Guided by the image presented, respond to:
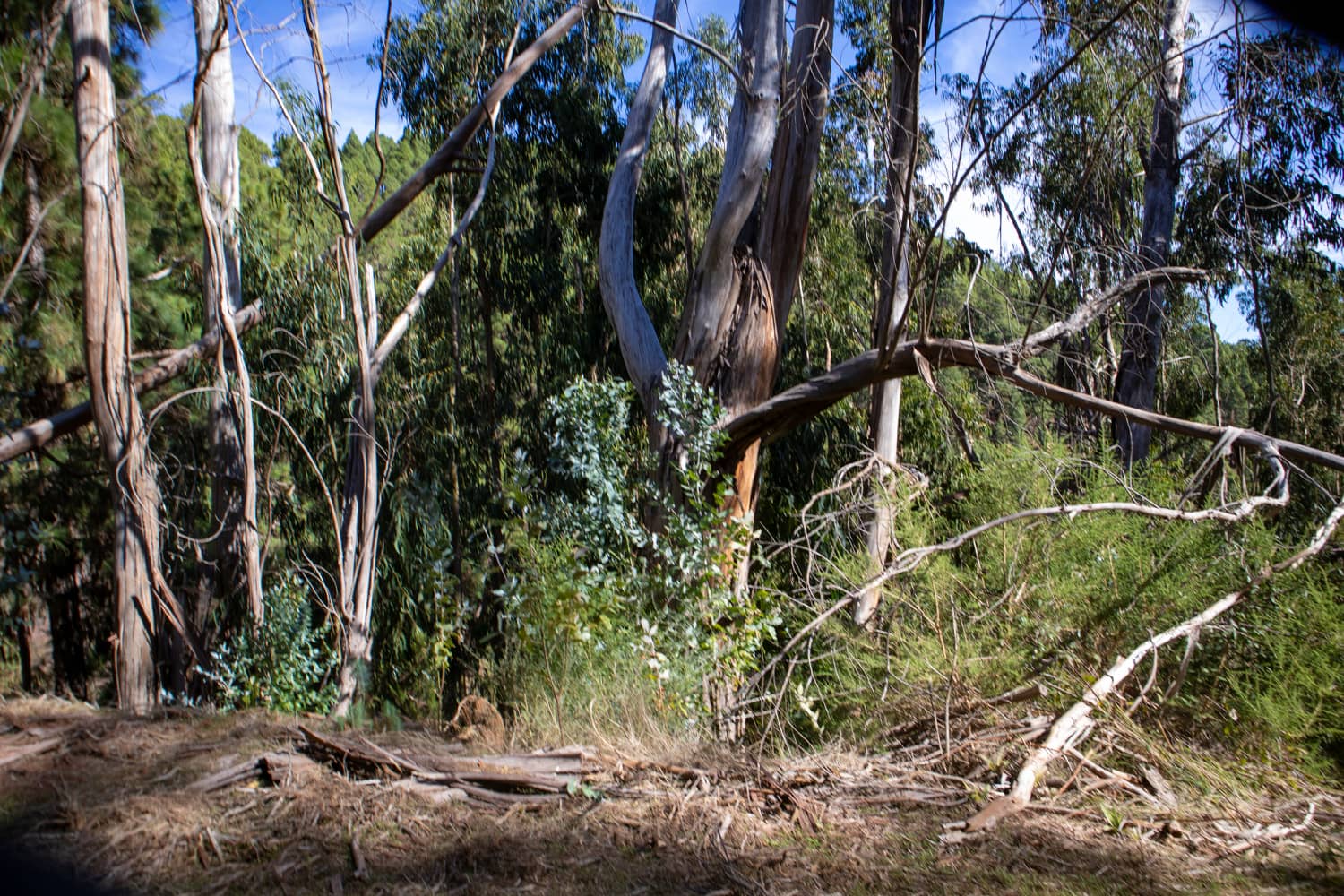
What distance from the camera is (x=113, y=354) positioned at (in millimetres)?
5980

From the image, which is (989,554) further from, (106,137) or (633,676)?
(106,137)

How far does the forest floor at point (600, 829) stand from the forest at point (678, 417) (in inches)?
2.6

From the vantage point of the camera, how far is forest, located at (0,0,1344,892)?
14.4 feet

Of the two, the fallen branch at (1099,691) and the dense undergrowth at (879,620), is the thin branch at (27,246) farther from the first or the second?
the fallen branch at (1099,691)

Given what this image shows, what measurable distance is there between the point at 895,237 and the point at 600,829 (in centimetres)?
528

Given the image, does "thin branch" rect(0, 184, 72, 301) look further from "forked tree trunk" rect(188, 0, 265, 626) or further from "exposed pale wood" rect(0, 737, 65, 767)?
"exposed pale wood" rect(0, 737, 65, 767)

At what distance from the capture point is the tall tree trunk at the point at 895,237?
568 cm

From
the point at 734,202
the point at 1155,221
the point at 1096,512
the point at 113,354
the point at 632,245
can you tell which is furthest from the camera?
the point at 1155,221

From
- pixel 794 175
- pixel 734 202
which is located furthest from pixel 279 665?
pixel 794 175

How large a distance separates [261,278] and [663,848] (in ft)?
22.1

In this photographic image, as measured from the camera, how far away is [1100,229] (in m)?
13.1

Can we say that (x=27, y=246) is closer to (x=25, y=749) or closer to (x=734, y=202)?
(x=25, y=749)

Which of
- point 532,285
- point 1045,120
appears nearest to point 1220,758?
point 532,285

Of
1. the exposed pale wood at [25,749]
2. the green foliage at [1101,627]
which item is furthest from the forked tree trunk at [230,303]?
the green foliage at [1101,627]
